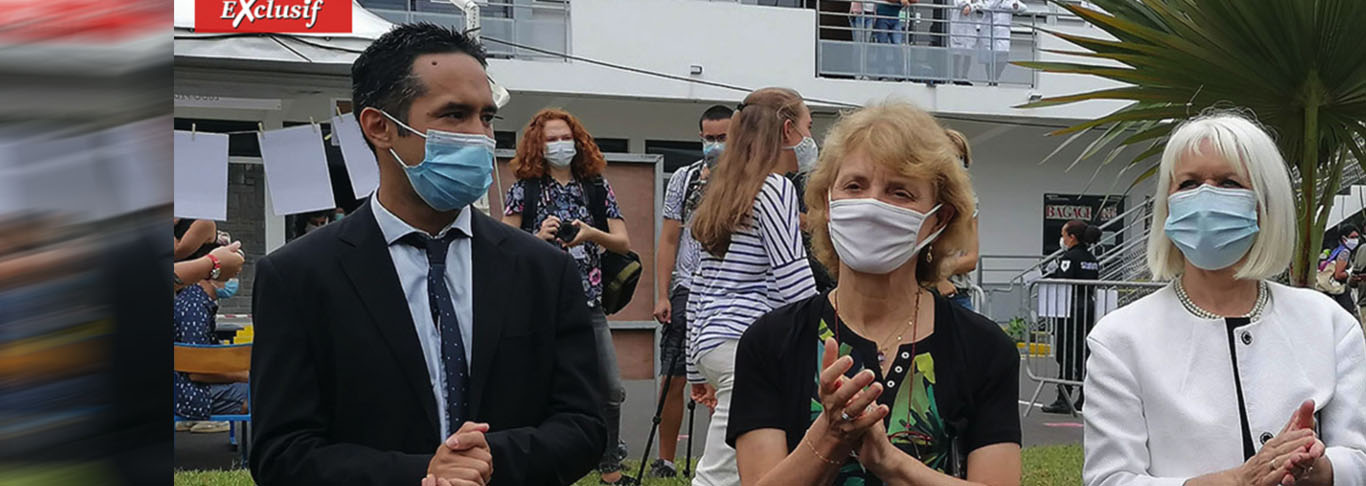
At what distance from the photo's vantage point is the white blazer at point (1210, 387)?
3.06 m

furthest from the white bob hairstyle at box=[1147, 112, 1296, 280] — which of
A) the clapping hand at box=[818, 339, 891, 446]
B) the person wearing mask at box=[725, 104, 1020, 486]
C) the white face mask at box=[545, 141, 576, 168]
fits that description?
the white face mask at box=[545, 141, 576, 168]

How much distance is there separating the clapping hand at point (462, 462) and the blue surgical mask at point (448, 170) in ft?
2.07

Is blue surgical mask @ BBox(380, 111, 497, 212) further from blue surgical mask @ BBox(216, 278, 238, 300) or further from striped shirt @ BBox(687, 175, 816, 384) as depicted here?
blue surgical mask @ BBox(216, 278, 238, 300)

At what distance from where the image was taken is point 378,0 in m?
19.1

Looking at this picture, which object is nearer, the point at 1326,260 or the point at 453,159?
the point at 453,159

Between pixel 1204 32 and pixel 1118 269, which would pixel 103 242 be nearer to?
pixel 1204 32

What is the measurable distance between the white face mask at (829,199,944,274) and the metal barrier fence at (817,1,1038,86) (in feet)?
64.9

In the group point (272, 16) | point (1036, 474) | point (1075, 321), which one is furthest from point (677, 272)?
point (1075, 321)

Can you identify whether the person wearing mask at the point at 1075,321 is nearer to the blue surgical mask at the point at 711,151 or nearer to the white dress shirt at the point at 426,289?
the blue surgical mask at the point at 711,151

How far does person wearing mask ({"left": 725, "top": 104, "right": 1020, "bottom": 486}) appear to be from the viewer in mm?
2918

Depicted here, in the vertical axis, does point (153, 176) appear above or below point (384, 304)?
above

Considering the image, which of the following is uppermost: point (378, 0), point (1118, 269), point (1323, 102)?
point (378, 0)

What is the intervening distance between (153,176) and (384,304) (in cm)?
190

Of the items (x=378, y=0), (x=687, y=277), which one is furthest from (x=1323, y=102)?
(x=378, y=0)
